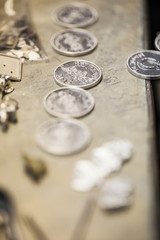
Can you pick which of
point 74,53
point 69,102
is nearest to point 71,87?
point 69,102

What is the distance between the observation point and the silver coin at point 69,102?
1835mm

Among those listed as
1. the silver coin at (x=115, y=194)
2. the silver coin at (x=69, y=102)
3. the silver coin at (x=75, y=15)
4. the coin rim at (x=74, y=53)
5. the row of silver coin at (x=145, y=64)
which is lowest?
the silver coin at (x=115, y=194)

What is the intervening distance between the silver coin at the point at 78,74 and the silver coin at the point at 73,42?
0.15 m

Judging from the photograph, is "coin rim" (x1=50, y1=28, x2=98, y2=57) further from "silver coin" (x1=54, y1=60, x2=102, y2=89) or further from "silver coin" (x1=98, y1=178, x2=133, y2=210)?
"silver coin" (x1=98, y1=178, x2=133, y2=210)

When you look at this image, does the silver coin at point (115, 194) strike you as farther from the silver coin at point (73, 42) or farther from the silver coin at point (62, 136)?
the silver coin at point (73, 42)

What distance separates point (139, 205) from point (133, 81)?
0.91 meters

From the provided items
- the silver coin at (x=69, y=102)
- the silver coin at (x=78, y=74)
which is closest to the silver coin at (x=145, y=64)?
the silver coin at (x=78, y=74)

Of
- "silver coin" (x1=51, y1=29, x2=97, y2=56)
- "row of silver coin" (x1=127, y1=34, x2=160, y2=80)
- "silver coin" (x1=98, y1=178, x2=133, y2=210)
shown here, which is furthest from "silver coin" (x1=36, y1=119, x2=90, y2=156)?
"silver coin" (x1=51, y1=29, x2=97, y2=56)

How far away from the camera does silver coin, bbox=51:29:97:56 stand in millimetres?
2328

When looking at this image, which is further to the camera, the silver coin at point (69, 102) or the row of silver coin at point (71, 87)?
the silver coin at point (69, 102)

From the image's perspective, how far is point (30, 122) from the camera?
182 centimetres

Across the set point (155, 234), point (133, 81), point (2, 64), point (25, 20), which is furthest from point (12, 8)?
point (155, 234)

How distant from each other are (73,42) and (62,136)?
0.97 metres

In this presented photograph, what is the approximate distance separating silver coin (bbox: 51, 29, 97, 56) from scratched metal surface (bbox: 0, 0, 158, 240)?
0.04 meters
